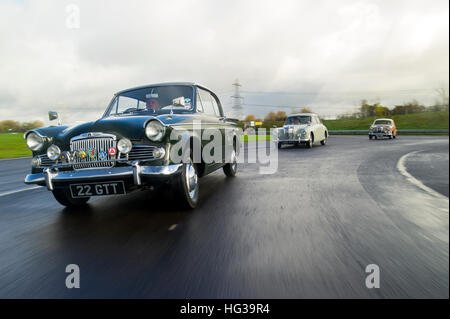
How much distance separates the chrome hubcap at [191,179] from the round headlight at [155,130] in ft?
1.79

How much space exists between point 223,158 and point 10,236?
11.6 feet

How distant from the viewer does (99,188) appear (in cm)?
357

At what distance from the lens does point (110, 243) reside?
2.90m

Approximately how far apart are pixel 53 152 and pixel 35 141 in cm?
35

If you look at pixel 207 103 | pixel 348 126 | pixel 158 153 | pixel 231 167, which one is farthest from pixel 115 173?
pixel 348 126

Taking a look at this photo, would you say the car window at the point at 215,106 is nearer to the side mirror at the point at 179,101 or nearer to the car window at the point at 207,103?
the car window at the point at 207,103

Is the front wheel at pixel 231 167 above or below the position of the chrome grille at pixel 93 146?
below

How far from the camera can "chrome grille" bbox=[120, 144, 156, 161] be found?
3625mm

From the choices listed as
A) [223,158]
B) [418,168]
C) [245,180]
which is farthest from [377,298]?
[418,168]

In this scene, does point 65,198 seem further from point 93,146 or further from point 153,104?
point 153,104

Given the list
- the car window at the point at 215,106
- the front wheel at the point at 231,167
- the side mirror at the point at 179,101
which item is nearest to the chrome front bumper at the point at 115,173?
the side mirror at the point at 179,101

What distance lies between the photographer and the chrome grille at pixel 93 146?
12.1 feet

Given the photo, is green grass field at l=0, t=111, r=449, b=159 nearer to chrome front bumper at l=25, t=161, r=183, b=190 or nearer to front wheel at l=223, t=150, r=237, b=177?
front wheel at l=223, t=150, r=237, b=177
